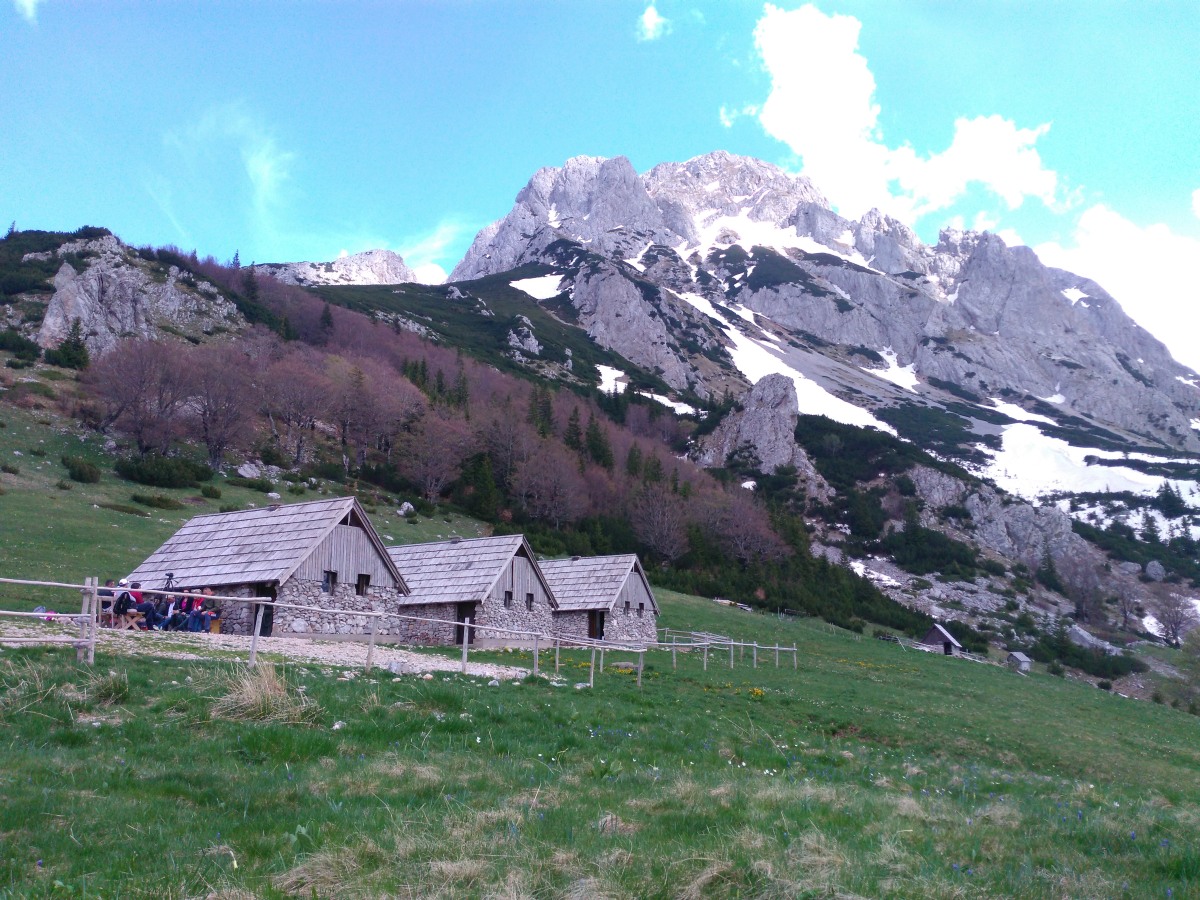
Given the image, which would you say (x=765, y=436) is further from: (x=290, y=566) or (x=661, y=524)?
(x=290, y=566)

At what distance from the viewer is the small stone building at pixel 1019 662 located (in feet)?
206

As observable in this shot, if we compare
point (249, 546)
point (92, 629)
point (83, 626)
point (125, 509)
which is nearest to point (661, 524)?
point (125, 509)

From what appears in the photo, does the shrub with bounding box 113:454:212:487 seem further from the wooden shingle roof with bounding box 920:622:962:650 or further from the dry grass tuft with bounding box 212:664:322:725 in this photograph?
the wooden shingle roof with bounding box 920:622:962:650

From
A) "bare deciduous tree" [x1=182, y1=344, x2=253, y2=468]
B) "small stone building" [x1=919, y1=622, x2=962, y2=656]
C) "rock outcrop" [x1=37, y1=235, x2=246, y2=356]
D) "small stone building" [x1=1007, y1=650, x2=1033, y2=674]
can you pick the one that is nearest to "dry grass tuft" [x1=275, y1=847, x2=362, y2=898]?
"bare deciduous tree" [x1=182, y1=344, x2=253, y2=468]

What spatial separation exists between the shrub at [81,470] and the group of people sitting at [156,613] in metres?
25.4

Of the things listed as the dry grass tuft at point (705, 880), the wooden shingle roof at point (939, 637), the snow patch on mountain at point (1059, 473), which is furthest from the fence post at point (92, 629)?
the snow patch on mountain at point (1059, 473)

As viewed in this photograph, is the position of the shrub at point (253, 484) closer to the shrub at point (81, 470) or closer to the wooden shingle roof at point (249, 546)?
the shrub at point (81, 470)

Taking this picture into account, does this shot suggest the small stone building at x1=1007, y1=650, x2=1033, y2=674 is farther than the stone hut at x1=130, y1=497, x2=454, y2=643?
Yes

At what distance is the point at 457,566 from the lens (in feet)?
126

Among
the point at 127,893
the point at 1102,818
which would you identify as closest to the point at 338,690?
the point at 127,893

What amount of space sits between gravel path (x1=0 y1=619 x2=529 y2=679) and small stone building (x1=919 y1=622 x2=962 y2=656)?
163 ft

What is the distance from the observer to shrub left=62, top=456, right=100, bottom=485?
49.8 meters

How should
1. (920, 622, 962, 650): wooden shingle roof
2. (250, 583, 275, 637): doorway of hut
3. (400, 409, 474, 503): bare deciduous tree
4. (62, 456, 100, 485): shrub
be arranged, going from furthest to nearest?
1. (400, 409, 474, 503): bare deciduous tree
2. (920, 622, 962, 650): wooden shingle roof
3. (62, 456, 100, 485): shrub
4. (250, 583, 275, 637): doorway of hut

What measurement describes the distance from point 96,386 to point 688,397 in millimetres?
131302
